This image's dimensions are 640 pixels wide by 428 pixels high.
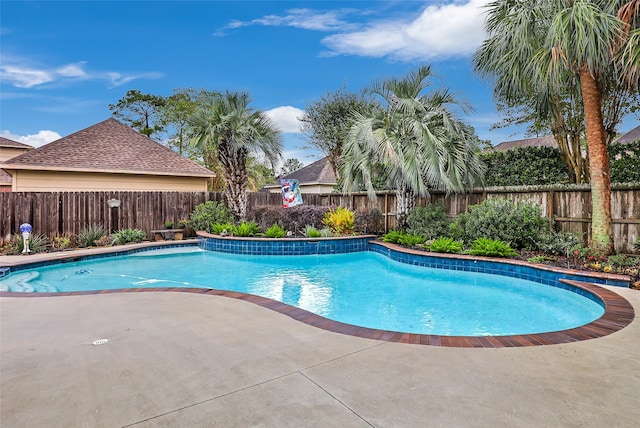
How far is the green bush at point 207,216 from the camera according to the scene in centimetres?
1318

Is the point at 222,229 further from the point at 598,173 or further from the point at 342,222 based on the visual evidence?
the point at 598,173

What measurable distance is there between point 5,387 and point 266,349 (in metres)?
1.82

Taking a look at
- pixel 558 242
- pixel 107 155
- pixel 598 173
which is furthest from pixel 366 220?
pixel 107 155

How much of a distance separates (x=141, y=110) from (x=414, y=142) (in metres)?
20.7

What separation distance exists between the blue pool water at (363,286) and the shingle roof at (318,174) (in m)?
14.7

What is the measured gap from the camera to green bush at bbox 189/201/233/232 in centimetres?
1318

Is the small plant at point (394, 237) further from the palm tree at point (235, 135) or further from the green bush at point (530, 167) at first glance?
the palm tree at point (235, 135)

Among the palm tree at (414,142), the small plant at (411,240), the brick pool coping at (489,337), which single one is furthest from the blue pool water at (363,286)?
the palm tree at (414,142)

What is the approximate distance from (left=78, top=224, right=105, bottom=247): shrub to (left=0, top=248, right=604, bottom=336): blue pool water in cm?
184

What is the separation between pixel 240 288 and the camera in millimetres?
6883

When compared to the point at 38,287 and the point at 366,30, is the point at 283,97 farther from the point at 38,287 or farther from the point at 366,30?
the point at 38,287

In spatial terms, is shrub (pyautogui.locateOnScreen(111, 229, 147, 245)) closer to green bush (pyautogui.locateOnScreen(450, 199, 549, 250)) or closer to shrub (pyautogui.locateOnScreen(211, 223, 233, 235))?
shrub (pyautogui.locateOnScreen(211, 223, 233, 235))

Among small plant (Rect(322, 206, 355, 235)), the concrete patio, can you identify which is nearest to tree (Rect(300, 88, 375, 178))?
small plant (Rect(322, 206, 355, 235))

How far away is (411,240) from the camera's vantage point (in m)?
10.1
